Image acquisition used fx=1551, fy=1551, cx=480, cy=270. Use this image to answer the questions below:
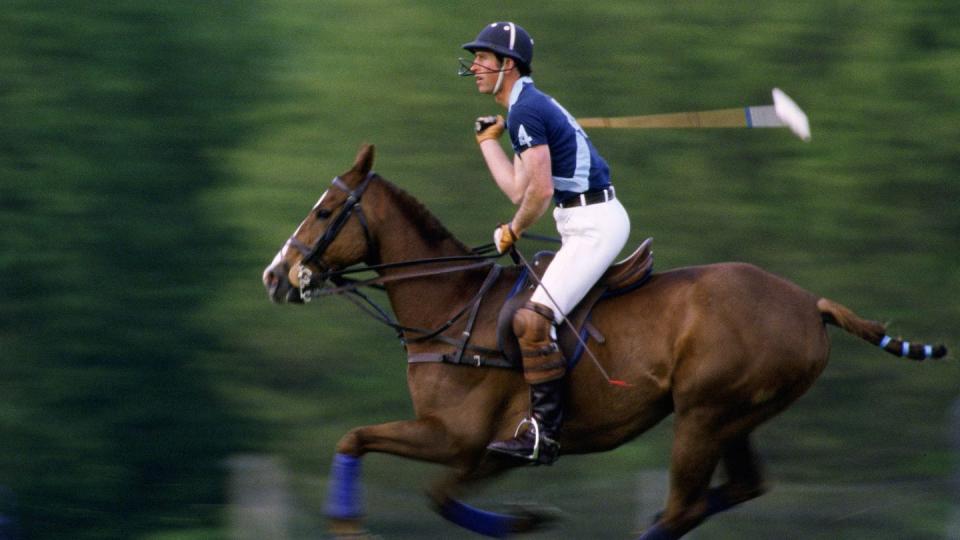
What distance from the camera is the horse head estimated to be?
7824mm

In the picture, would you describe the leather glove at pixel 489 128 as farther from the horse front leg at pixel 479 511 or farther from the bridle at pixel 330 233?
the horse front leg at pixel 479 511

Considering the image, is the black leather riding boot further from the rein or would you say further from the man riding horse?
the rein

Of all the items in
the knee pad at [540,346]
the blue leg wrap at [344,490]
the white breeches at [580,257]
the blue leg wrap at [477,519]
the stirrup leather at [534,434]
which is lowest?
the blue leg wrap at [477,519]

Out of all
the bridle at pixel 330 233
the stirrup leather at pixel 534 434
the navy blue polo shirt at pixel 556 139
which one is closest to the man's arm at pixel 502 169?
the navy blue polo shirt at pixel 556 139

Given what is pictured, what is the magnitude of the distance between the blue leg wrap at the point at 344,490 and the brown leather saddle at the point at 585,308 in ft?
3.09

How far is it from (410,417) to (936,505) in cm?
353

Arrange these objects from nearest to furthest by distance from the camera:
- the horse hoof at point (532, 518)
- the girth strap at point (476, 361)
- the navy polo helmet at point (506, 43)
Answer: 1. the navy polo helmet at point (506, 43)
2. the girth strap at point (476, 361)
3. the horse hoof at point (532, 518)

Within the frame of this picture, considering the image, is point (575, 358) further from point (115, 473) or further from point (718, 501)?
point (115, 473)

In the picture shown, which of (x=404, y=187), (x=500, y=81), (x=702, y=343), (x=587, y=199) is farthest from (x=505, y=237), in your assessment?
(x=404, y=187)

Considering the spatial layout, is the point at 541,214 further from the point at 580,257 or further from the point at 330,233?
the point at 330,233

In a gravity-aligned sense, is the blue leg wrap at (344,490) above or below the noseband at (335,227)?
Result: below

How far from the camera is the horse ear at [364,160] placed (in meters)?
7.78

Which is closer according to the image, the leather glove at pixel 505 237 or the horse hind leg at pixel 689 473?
the leather glove at pixel 505 237

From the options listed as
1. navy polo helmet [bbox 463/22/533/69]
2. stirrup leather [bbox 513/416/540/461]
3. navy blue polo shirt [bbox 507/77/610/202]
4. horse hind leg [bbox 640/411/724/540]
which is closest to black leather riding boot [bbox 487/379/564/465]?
stirrup leather [bbox 513/416/540/461]
